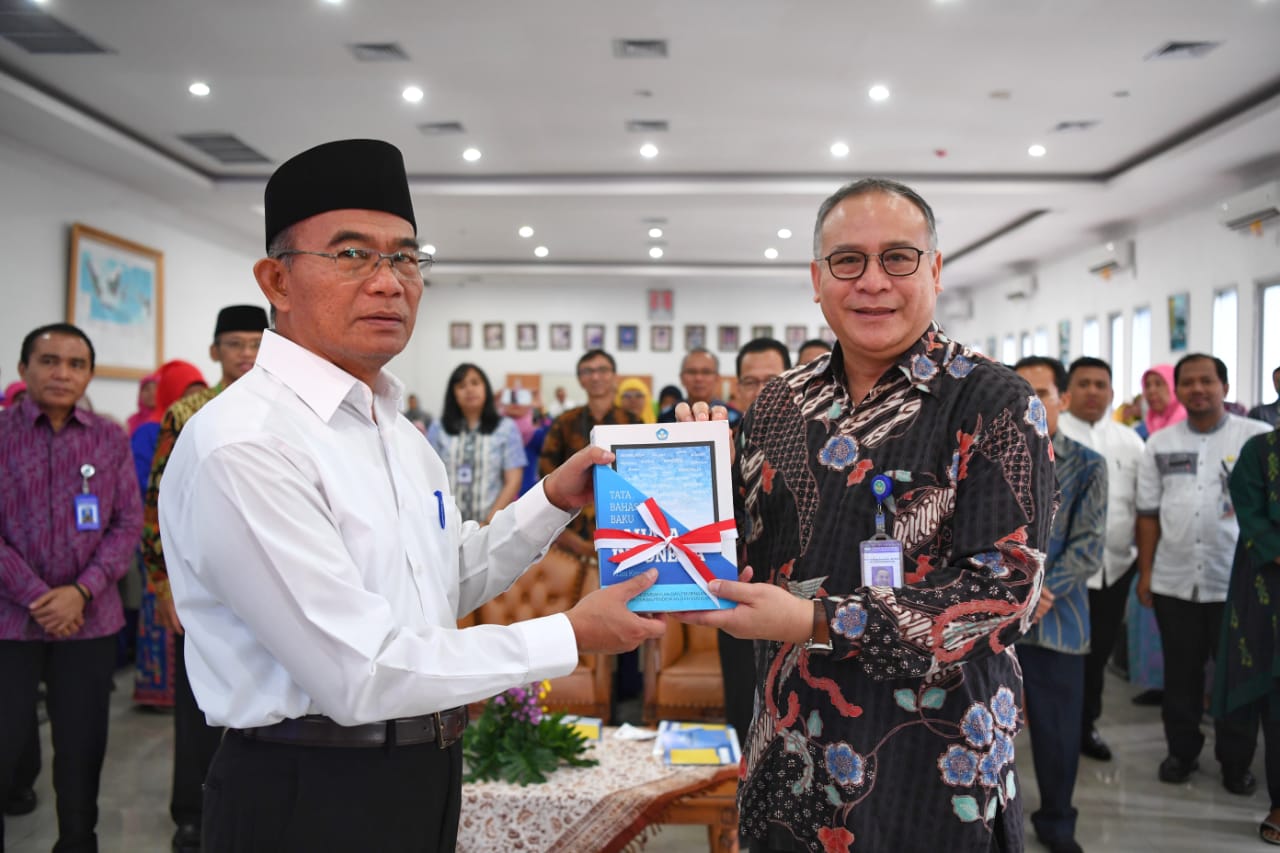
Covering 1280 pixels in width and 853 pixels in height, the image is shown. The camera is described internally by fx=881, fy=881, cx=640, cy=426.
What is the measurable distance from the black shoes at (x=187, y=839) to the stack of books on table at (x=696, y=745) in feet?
6.03

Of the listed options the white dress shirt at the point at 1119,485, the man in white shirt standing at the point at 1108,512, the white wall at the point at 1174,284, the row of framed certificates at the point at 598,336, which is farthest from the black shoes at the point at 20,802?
the row of framed certificates at the point at 598,336

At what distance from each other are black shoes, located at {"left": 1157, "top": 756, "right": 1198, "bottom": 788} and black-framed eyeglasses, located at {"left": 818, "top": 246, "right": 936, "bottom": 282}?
162 inches

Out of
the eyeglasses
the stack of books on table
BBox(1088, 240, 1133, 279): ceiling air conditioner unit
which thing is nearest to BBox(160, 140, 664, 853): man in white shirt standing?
the eyeglasses

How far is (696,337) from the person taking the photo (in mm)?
18406

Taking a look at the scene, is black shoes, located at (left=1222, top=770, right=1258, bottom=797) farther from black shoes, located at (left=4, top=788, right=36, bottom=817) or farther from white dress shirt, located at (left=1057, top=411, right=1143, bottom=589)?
black shoes, located at (left=4, top=788, right=36, bottom=817)

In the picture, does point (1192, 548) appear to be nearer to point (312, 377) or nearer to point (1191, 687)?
point (1191, 687)

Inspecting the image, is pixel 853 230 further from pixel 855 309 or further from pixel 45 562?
pixel 45 562

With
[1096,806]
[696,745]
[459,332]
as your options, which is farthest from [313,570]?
[459,332]

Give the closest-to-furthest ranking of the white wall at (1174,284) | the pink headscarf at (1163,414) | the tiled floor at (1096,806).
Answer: the tiled floor at (1096,806)
the pink headscarf at (1163,414)
the white wall at (1174,284)

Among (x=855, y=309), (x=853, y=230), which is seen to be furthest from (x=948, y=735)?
(x=853, y=230)

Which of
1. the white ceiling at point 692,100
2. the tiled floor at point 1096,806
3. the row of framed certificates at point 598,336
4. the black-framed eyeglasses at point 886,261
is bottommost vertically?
the tiled floor at point 1096,806

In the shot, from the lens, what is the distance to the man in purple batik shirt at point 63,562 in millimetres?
3078

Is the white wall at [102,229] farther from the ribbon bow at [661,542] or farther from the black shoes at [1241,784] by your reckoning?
the black shoes at [1241,784]

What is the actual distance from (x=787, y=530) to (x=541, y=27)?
5.55m
